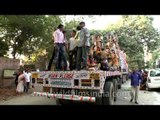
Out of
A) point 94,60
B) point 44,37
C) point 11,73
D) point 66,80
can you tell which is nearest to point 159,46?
point 44,37

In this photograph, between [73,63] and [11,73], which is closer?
[73,63]

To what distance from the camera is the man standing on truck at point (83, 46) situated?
33.2 ft

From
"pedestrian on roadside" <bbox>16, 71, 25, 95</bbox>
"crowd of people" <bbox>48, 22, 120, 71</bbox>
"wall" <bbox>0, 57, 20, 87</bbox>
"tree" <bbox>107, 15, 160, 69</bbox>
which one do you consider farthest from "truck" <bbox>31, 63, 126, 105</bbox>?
"tree" <bbox>107, 15, 160, 69</bbox>

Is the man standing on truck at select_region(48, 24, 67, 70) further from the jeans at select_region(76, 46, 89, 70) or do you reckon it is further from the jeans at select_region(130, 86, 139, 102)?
the jeans at select_region(130, 86, 139, 102)

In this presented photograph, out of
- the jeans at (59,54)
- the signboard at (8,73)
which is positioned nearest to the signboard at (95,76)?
the jeans at (59,54)

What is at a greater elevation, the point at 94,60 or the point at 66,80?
the point at 94,60

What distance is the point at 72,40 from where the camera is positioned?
10789mm

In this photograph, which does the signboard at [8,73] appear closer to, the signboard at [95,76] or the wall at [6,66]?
the wall at [6,66]

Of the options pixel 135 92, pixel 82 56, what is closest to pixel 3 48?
pixel 135 92

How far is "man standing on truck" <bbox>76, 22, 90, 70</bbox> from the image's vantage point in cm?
1012

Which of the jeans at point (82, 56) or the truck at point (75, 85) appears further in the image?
the jeans at point (82, 56)
